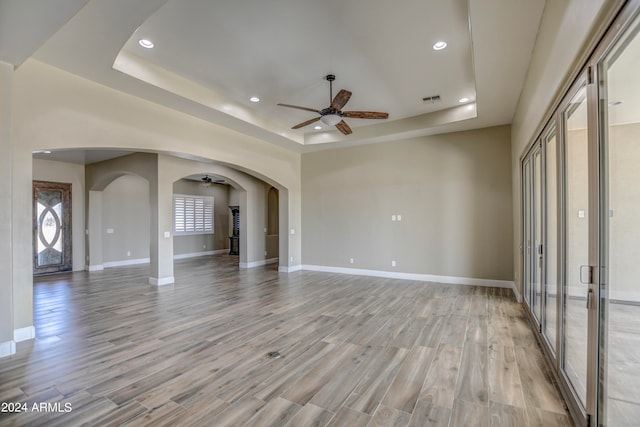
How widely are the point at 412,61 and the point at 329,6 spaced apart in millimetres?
1662

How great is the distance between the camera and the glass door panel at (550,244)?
283cm

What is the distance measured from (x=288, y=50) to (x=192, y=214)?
29.7 feet

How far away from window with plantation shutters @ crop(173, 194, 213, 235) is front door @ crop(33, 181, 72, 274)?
303 centimetres

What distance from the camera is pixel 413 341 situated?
11.6 feet

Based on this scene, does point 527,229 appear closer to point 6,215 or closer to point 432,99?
point 432,99

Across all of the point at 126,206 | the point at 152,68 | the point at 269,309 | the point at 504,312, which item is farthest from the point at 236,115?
the point at 126,206

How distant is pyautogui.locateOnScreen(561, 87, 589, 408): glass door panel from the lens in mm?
2004

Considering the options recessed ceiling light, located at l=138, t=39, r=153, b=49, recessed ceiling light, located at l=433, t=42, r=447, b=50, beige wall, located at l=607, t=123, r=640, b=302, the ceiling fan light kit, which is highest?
recessed ceiling light, located at l=138, t=39, r=153, b=49

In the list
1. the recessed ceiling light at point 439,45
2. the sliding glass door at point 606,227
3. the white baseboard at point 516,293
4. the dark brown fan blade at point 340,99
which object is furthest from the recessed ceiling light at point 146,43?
the white baseboard at point 516,293

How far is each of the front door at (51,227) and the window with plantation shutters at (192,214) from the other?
3026 mm

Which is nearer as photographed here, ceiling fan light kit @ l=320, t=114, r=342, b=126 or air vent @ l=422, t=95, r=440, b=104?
ceiling fan light kit @ l=320, t=114, r=342, b=126

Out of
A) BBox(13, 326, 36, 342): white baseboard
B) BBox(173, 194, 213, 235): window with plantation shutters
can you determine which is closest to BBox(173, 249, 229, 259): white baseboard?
BBox(173, 194, 213, 235): window with plantation shutters

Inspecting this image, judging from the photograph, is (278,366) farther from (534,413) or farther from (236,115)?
(236,115)

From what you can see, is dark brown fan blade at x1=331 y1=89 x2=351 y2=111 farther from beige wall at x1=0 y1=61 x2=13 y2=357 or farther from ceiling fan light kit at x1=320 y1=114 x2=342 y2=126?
beige wall at x1=0 y1=61 x2=13 y2=357
